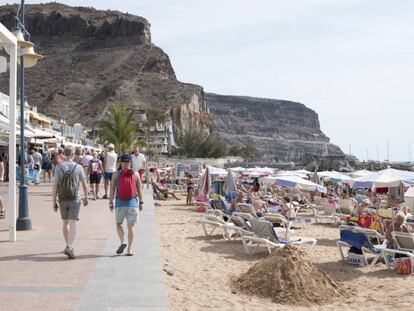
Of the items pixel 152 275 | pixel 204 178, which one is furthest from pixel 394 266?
pixel 204 178

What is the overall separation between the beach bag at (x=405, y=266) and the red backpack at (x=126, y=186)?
3993 millimetres

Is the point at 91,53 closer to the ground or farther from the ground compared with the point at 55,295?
farther from the ground

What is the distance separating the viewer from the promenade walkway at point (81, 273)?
4934 mm

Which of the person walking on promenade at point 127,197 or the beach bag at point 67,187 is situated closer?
the beach bag at point 67,187

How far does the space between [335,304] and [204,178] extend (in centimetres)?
1238

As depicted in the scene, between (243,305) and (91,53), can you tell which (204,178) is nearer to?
(243,305)

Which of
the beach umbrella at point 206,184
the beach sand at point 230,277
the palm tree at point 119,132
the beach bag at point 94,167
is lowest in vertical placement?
the beach sand at point 230,277

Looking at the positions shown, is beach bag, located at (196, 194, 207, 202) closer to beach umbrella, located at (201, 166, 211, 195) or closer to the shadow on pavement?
beach umbrella, located at (201, 166, 211, 195)

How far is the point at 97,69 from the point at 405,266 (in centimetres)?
11980

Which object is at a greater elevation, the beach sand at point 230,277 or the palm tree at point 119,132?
the palm tree at point 119,132

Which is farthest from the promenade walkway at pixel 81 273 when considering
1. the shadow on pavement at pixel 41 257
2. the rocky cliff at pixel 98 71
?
the rocky cliff at pixel 98 71

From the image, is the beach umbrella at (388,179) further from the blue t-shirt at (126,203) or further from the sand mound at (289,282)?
the blue t-shirt at (126,203)

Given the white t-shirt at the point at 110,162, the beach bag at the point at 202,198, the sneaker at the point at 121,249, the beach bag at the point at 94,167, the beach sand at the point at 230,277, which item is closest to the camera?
the beach sand at the point at 230,277

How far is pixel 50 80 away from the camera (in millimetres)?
116688
